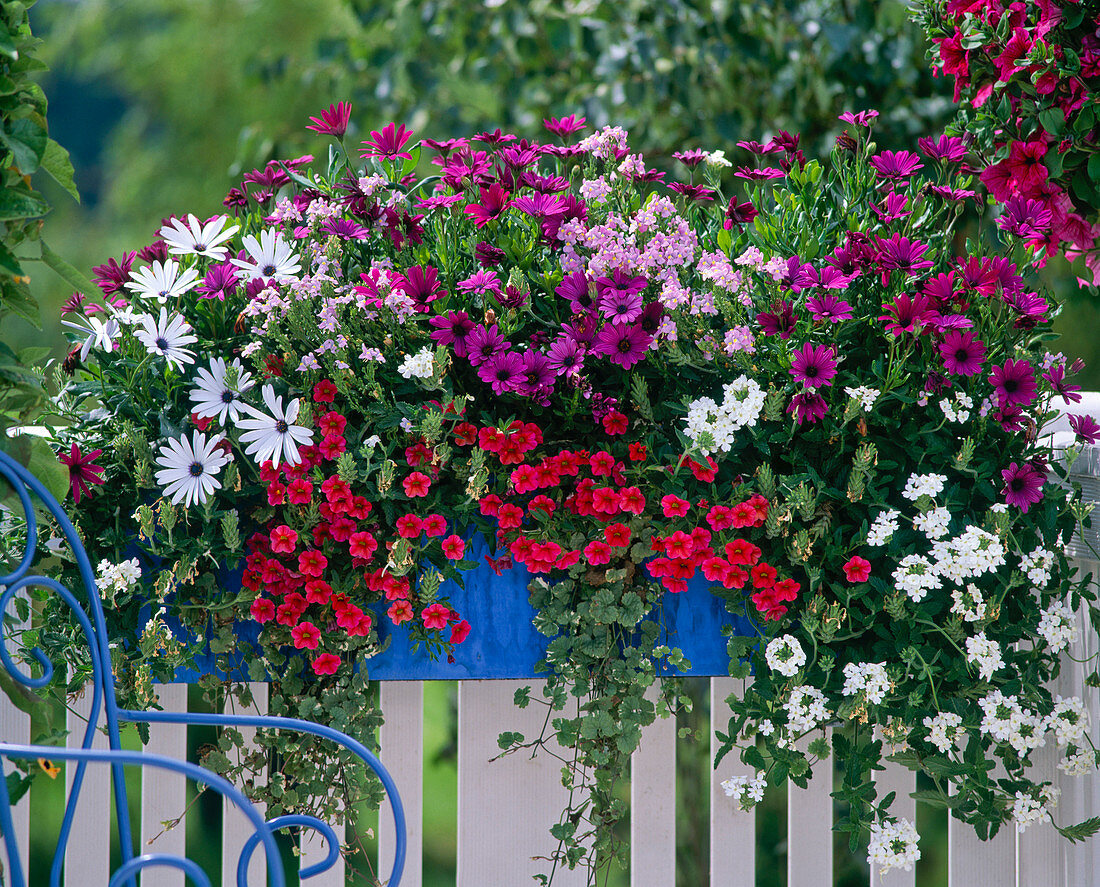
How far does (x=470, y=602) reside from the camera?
1.46 meters

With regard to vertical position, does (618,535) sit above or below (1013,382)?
below

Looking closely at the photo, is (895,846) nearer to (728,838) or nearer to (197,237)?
(728,838)

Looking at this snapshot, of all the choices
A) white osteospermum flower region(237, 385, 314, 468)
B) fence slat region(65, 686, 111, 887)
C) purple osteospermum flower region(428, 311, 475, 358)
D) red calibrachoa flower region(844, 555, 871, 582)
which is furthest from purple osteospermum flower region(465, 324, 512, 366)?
fence slat region(65, 686, 111, 887)

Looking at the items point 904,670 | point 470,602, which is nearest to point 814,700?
point 904,670

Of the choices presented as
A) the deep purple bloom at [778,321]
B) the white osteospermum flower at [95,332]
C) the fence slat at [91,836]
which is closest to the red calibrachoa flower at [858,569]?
the deep purple bloom at [778,321]

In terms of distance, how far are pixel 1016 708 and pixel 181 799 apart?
50.5 inches

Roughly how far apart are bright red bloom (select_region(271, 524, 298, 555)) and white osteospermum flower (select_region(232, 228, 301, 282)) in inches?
14.0

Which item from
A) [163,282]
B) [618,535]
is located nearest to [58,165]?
[163,282]

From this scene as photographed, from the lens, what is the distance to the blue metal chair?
824 mm

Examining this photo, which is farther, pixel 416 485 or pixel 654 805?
pixel 654 805

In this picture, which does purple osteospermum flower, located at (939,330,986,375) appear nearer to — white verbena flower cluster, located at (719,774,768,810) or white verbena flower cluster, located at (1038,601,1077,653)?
white verbena flower cluster, located at (1038,601,1077,653)

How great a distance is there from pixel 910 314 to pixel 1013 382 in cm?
20

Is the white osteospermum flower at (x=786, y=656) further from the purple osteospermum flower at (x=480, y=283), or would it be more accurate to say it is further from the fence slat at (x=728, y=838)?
the purple osteospermum flower at (x=480, y=283)

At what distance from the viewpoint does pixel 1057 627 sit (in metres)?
1.40
